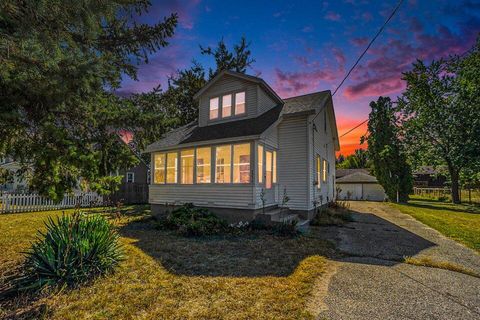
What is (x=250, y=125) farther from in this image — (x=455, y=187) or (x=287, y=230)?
(x=455, y=187)

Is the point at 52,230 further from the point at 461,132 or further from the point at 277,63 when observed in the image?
the point at 461,132

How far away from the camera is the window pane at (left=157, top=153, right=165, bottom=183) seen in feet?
41.8

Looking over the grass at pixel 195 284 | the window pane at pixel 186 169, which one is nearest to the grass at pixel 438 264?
the grass at pixel 195 284

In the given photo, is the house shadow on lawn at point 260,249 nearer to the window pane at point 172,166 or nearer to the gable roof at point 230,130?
the window pane at point 172,166

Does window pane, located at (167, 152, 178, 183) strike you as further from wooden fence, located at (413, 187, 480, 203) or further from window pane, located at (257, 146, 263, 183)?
wooden fence, located at (413, 187, 480, 203)

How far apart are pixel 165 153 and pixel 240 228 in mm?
6103

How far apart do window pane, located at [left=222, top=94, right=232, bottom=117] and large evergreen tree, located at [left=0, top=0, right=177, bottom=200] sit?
6.09 m

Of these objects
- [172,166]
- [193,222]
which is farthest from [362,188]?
[193,222]

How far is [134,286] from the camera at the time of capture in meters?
4.27

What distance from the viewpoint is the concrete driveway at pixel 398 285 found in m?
3.56

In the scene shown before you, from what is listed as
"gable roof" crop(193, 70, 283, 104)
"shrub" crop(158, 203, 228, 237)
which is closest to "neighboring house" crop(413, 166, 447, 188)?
"gable roof" crop(193, 70, 283, 104)

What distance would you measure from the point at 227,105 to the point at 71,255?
9.83 meters

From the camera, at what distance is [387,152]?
1000 inches

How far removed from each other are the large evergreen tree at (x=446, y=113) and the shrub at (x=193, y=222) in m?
27.6
